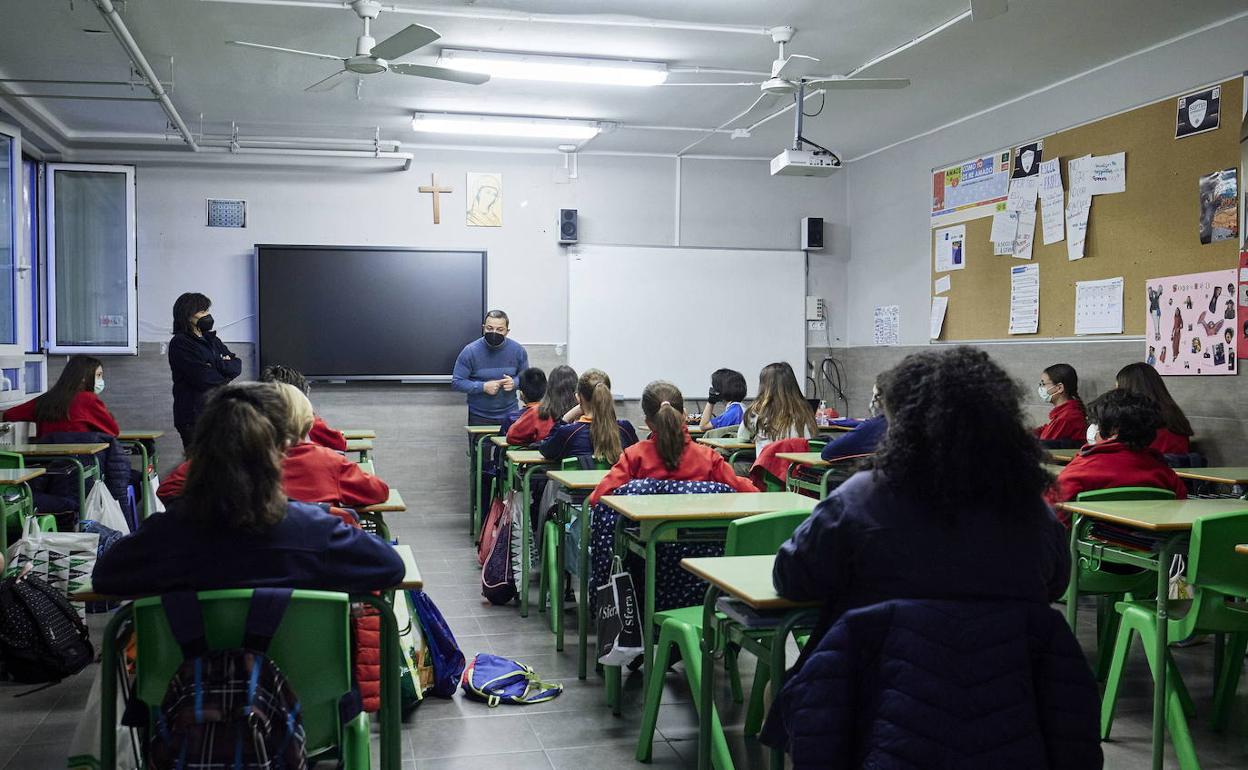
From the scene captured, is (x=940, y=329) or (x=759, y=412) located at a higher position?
(x=940, y=329)

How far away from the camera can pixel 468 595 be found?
515 cm

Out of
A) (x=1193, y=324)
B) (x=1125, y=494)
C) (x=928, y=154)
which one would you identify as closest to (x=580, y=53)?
(x=928, y=154)

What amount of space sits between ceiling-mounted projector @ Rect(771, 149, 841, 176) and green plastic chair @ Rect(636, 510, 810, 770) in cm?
341

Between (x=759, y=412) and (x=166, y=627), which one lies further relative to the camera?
(x=759, y=412)

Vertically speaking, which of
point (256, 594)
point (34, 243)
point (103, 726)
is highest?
point (34, 243)

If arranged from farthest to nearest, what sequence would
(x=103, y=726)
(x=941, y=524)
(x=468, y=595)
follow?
(x=468, y=595) → (x=103, y=726) → (x=941, y=524)

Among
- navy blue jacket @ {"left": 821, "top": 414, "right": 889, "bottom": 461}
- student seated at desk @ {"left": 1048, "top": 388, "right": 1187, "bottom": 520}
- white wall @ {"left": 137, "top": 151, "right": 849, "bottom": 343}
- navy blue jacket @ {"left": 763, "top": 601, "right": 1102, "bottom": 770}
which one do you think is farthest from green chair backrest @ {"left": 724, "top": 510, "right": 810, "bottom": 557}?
white wall @ {"left": 137, "top": 151, "right": 849, "bottom": 343}

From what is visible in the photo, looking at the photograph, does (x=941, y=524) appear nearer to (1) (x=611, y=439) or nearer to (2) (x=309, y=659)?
(2) (x=309, y=659)

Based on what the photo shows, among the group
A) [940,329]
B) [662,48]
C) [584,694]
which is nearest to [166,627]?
[584,694]

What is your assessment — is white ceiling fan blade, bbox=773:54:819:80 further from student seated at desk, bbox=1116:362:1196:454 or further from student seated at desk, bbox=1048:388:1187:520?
student seated at desk, bbox=1048:388:1187:520

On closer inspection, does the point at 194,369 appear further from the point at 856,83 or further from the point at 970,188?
the point at 970,188

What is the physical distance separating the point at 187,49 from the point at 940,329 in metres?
5.33

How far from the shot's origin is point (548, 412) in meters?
5.53

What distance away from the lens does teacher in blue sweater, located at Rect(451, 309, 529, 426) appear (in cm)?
768
